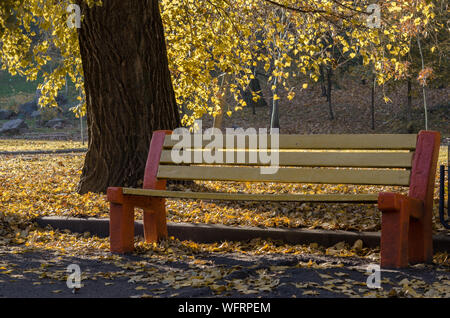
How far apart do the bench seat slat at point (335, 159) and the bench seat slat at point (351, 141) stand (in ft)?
0.17

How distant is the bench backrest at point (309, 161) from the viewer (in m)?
4.67

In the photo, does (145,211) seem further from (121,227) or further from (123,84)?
(123,84)

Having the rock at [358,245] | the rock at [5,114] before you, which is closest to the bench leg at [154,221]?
the rock at [358,245]

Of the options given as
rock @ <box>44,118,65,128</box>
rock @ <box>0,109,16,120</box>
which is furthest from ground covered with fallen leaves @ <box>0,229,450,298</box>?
rock @ <box>0,109,16,120</box>

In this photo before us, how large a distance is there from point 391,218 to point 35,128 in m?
30.0

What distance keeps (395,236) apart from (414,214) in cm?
26

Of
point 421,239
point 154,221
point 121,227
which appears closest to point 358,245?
point 421,239

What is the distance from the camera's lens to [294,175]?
4.95 m

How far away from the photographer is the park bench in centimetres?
438

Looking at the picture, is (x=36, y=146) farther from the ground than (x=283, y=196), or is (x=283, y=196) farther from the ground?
(x=283, y=196)

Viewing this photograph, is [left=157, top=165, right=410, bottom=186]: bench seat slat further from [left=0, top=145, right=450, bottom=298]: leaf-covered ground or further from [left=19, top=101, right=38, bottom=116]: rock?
[left=19, top=101, right=38, bottom=116]: rock

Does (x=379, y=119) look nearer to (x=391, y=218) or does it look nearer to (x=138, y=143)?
(x=138, y=143)

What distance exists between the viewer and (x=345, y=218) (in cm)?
618
